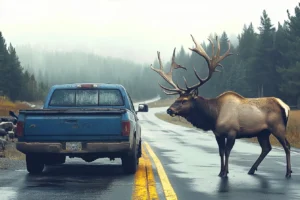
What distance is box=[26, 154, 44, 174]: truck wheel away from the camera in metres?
11.4

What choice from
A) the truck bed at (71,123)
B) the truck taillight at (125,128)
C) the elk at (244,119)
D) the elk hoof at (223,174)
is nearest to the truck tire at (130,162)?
the truck taillight at (125,128)

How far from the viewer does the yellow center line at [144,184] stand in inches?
327

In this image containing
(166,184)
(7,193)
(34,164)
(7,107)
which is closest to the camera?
(7,193)

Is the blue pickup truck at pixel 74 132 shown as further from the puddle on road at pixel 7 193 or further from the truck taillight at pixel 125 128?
the puddle on road at pixel 7 193

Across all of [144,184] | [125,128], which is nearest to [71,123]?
[125,128]

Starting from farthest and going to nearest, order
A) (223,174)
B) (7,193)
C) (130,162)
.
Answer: (130,162) → (223,174) → (7,193)

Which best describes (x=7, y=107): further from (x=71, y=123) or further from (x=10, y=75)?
(x=10, y=75)

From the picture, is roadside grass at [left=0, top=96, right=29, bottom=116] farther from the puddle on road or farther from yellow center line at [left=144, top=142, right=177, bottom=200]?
the puddle on road

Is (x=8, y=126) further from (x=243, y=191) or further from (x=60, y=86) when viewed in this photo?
(x=243, y=191)

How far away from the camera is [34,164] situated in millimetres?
11484

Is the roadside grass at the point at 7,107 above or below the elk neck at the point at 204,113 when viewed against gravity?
below

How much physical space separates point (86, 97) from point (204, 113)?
2681 mm

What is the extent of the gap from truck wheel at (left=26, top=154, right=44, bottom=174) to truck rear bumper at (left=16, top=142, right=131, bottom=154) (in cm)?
79

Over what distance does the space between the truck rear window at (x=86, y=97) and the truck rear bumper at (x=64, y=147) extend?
7.29 ft
